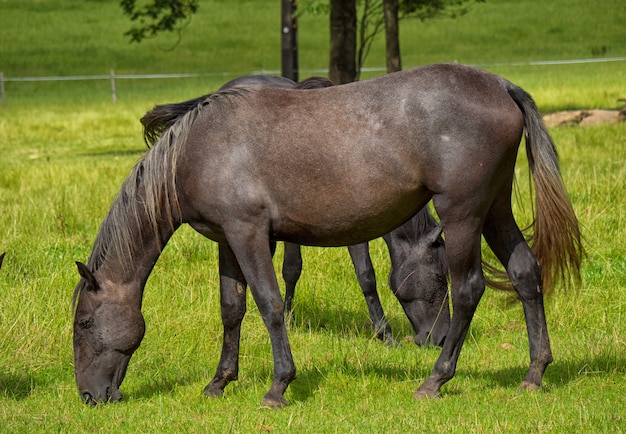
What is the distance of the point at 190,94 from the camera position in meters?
33.7

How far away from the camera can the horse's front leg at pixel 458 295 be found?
5.29 meters

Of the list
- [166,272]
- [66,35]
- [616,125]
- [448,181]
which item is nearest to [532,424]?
[448,181]

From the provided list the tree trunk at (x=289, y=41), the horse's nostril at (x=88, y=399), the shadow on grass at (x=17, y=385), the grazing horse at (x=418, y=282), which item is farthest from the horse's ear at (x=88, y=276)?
the tree trunk at (x=289, y=41)

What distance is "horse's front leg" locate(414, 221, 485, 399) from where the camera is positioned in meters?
5.29

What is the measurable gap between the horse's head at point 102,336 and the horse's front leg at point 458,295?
172 cm

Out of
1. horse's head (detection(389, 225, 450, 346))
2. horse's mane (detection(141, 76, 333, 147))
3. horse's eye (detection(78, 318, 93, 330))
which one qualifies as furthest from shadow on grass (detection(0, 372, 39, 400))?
horse's head (detection(389, 225, 450, 346))

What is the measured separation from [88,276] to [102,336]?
36 cm

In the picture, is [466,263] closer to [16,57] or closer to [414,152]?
[414,152]

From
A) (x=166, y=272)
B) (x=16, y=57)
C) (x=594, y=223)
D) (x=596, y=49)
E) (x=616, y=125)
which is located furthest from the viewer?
(x=16, y=57)

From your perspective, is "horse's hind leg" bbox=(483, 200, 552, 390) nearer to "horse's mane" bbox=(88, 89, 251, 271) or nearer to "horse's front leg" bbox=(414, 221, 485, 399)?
"horse's front leg" bbox=(414, 221, 485, 399)

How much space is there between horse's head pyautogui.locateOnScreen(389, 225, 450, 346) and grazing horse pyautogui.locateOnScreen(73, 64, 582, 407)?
4.44 ft

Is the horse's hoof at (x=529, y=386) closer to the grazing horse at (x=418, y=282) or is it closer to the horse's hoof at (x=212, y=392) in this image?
the grazing horse at (x=418, y=282)

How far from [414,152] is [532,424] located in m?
1.55

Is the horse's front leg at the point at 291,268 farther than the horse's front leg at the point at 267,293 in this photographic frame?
Yes
